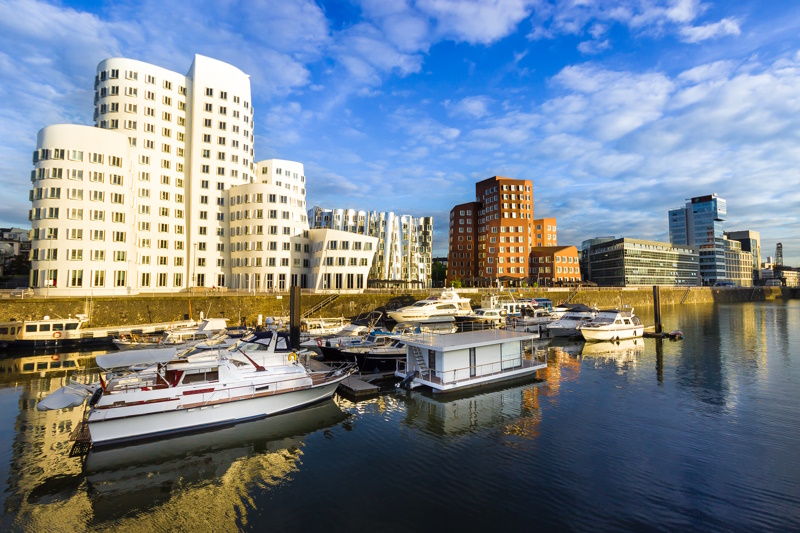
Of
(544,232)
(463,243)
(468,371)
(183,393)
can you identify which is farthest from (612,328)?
(544,232)

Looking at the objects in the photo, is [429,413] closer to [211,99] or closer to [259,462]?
[259,462]

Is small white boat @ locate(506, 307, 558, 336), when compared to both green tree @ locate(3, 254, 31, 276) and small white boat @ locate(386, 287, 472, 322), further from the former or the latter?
green tree @ locate(3, 254, 31, 276)

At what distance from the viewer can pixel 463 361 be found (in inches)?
1083

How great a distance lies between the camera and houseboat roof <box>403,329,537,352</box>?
87.0 ft

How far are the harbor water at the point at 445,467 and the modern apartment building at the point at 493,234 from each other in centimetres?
8084

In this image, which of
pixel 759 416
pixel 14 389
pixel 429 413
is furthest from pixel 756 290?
pixel 14 389

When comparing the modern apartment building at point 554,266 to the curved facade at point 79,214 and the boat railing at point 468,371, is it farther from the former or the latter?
the curved facade at point 79,214

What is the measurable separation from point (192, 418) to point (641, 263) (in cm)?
16586

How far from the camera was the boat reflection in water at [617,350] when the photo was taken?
1512 inches

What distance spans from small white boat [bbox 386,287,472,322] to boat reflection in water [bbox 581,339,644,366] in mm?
20245

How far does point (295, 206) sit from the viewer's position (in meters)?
78.8

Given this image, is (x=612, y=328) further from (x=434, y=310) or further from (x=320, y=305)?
(x=320, y=305)

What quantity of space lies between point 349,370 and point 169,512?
1530 centimetres

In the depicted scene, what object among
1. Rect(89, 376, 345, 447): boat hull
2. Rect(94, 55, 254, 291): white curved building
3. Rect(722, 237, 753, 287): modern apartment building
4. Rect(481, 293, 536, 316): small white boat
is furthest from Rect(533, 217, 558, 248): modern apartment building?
Rect(89, 376, 345, 447): boat hull
